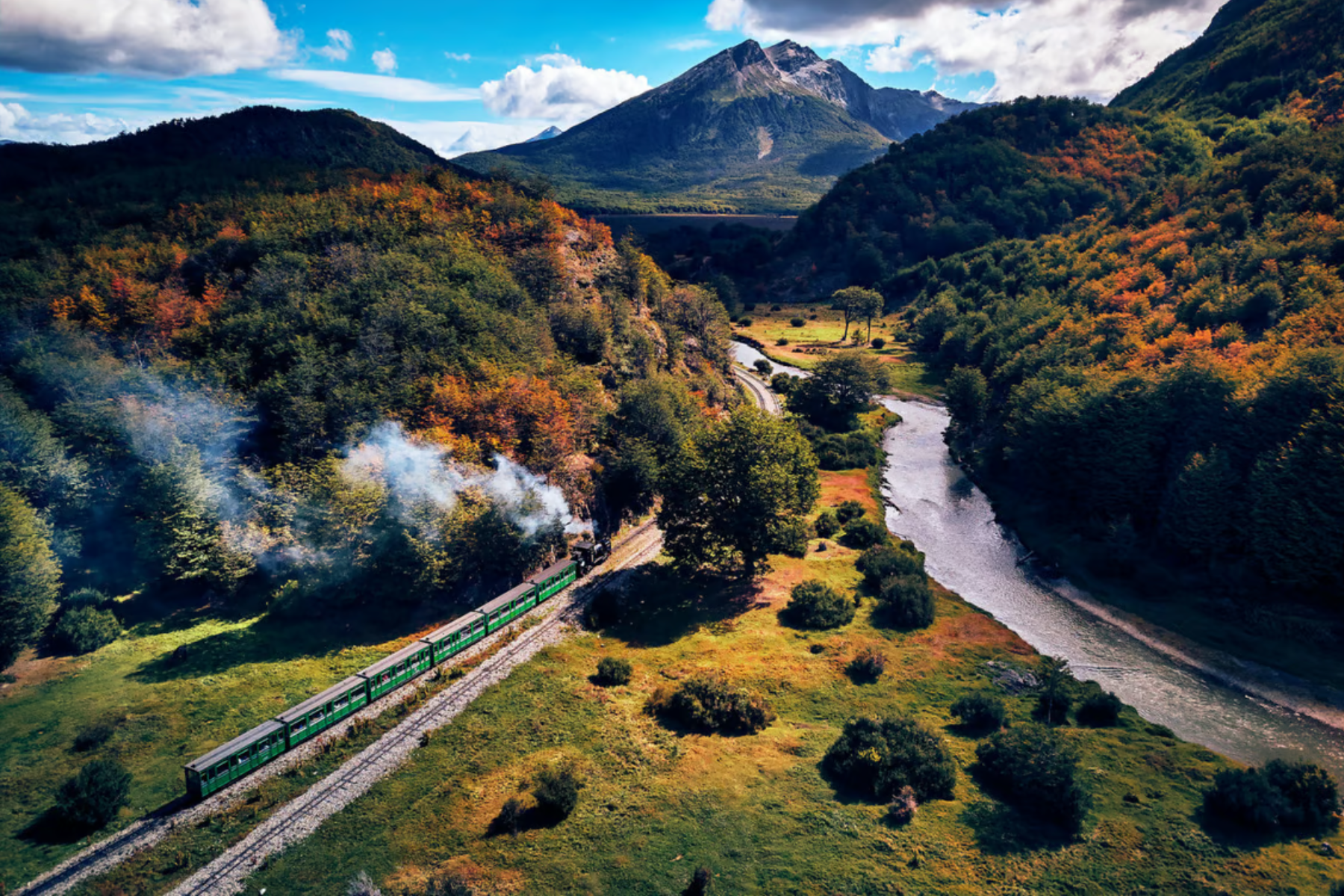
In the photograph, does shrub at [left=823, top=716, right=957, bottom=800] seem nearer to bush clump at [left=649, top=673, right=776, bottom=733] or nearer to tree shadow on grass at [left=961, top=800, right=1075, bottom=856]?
tree shadow on grass at [left=961, top=800, right=1075, bottom=856]

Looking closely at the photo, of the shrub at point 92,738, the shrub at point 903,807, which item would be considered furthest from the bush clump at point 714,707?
the shrub at point 92,738

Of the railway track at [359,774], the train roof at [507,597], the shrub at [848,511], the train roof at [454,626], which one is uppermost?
the shrub at [848,511]

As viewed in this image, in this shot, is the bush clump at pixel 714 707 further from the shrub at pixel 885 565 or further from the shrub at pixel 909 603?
the shrub at pixel 885 565

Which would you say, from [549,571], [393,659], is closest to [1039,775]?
[549,571]

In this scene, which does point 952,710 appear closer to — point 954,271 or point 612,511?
point 612,511

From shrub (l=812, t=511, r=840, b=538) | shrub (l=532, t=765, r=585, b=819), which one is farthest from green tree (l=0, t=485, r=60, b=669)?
shrub (l=812, t=511, r=840, b=538)

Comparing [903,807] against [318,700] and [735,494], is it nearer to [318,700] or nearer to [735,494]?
[735,494]
